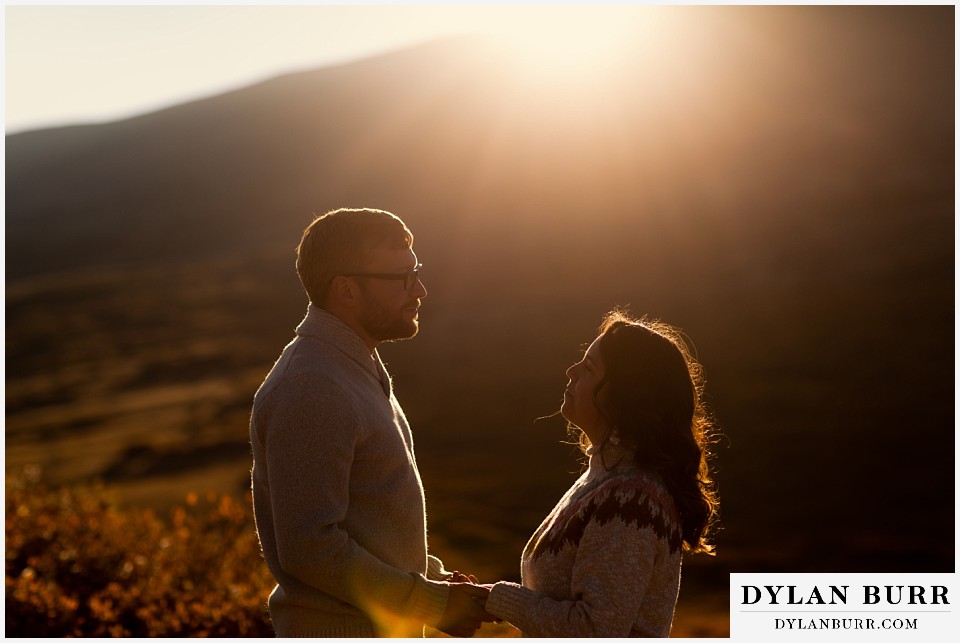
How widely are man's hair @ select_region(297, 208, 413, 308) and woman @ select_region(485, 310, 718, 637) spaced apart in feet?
2.35

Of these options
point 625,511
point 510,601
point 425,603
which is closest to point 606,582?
point 625,511

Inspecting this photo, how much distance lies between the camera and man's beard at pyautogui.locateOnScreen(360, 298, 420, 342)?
2832 mm

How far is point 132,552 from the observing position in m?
6.28

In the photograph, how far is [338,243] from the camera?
109 inches

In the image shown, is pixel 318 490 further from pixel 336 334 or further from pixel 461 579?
pixel 461 579

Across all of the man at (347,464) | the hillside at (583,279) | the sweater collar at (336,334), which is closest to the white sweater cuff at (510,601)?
the man at (347,464)

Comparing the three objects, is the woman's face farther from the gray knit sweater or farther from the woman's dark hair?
the gray knit sweater

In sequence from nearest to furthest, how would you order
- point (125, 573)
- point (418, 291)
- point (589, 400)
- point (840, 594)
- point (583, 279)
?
point (589, 400)
point (418, 291)
point (840, 594)
point (125, 573)
point (583, 279)

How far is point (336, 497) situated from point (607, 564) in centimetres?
73

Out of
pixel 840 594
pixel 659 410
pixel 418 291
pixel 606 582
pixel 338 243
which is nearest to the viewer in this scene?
pixel 606 582

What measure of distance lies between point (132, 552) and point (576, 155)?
3583 centimetres

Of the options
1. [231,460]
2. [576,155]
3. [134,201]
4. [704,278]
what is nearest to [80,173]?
→ [134,201]

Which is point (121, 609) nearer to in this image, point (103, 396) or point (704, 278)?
point (103, 396)

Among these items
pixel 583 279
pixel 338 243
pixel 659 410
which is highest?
pixel 338 243
